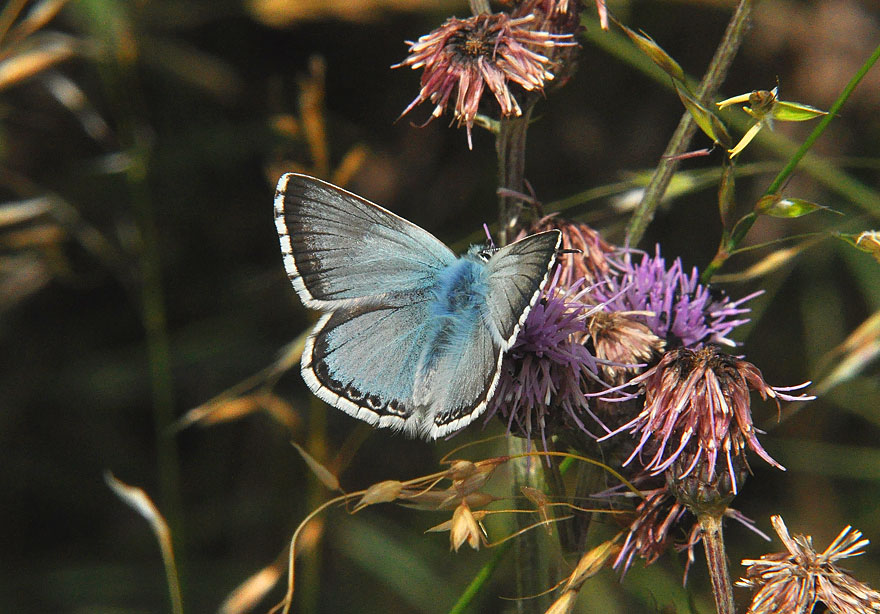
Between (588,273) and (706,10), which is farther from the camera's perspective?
(706,10)

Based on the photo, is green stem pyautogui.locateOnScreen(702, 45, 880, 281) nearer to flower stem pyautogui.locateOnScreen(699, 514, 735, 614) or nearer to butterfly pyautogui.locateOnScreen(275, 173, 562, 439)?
butterfly pyautogui.locateOnScreen(275, 173, 562, 439)

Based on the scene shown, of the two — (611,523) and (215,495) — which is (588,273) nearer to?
(611,523)

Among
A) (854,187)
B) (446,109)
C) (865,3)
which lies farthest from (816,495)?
(446,109)

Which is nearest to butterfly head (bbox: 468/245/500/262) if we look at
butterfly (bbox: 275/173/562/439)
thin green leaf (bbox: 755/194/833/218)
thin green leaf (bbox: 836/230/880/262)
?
butterfly (bbox: 275/173/562/439)

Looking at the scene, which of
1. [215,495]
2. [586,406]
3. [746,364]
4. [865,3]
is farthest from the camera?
[865,3]

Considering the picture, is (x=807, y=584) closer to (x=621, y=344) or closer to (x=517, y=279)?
(x=621, y=344)

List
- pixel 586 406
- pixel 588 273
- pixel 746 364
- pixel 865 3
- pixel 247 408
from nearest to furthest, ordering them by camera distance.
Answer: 1. pixel 746 364
2. pixel 586 406
3. pixel 588 273
4. pixel 247 408
5. pixel 865 3

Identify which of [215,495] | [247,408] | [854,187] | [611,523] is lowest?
[215,495]

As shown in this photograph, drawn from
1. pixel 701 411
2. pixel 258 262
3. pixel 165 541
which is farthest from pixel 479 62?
pixel 258 262
